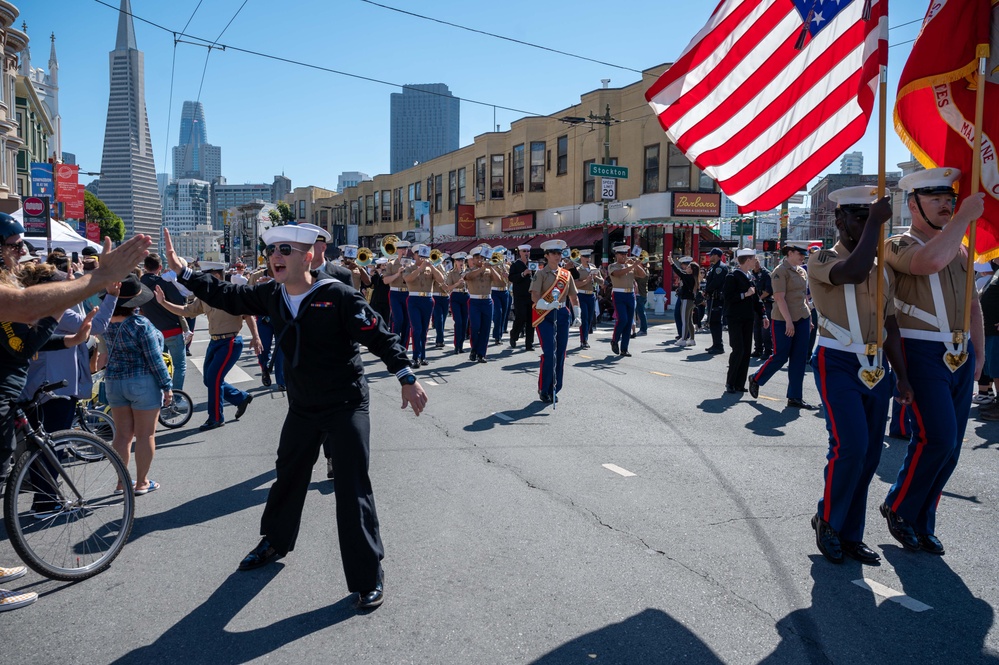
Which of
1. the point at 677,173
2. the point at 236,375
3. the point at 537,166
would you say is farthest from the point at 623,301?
the point at 537,166

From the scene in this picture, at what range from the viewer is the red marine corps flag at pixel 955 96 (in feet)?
14.8

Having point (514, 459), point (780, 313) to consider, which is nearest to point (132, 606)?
point (514, 459)

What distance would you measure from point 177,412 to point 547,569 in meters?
5.90

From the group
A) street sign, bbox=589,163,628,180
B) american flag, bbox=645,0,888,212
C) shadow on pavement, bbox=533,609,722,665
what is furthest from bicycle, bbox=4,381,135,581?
street sign, bbox=589,163,628,180

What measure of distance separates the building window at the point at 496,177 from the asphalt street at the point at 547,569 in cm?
3639

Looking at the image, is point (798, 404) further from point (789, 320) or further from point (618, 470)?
point (618, 470)

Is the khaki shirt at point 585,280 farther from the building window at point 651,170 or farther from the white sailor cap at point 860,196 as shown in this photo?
the building window at point 651,170

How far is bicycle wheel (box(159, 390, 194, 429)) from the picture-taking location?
835cm

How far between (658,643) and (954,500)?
10.7 ft

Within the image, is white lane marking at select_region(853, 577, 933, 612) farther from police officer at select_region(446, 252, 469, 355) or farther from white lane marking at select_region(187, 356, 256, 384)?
police officer at select_region(446, 252, 469, 355)

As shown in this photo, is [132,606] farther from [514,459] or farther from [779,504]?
[779,504]

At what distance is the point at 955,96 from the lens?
4.81 m

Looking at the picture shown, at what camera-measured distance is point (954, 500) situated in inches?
210

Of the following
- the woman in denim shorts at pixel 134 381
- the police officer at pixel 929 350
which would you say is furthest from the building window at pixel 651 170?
the woman in denim shorts at pixel 134 381
